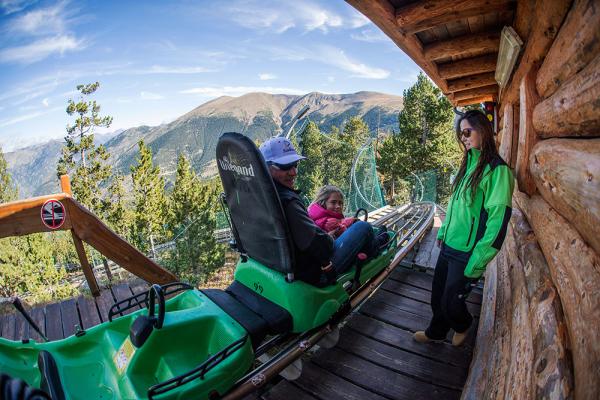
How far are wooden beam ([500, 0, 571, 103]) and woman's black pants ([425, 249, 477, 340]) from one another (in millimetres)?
1779

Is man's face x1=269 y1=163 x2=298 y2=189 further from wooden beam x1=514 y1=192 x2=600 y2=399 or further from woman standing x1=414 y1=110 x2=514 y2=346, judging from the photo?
wooden beam x1=514 y1=192 x2=600 y2=399

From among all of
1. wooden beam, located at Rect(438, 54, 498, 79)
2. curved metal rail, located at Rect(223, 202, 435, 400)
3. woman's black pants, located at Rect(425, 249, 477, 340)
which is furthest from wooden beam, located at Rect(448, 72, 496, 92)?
woman's black pants, located at Rect(425, 249, 477, 340)

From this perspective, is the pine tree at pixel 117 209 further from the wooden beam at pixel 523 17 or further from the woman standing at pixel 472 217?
the wooden beam at pixel 523 17

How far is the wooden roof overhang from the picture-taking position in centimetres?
266

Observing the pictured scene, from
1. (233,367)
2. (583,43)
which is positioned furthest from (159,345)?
(583,43)

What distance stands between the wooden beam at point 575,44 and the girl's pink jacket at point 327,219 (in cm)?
223

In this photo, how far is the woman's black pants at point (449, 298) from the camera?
2.53 metres

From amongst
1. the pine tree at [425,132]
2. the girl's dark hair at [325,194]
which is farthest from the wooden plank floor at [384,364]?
the pine tree at [425,132]

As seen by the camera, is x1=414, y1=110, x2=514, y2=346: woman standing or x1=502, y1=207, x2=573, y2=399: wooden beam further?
x1=414, y1=110, x2=514, y2=346: woman standing

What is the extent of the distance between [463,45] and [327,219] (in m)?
2.67

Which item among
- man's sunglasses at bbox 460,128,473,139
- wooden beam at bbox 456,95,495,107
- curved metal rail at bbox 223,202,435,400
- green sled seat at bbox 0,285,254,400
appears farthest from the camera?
wooden beam at bbox 456,95,495,107

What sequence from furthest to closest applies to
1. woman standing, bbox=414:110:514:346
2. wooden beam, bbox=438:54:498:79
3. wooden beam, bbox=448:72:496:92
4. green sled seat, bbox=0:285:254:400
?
1. wooden beam, bbox=448:72:496:92
2. wooden beam, bbox=438:54:498:79
3. woman standing, bbox=414:110:514:346
4. green sled seat, bbox=0:285:254:400

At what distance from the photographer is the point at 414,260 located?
500 centimetres

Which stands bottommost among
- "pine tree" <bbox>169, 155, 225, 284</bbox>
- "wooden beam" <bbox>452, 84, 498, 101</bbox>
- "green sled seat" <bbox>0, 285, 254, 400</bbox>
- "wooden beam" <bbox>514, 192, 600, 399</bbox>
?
"pine tree" <bbox>169, 155, 225, 284</bbox>
